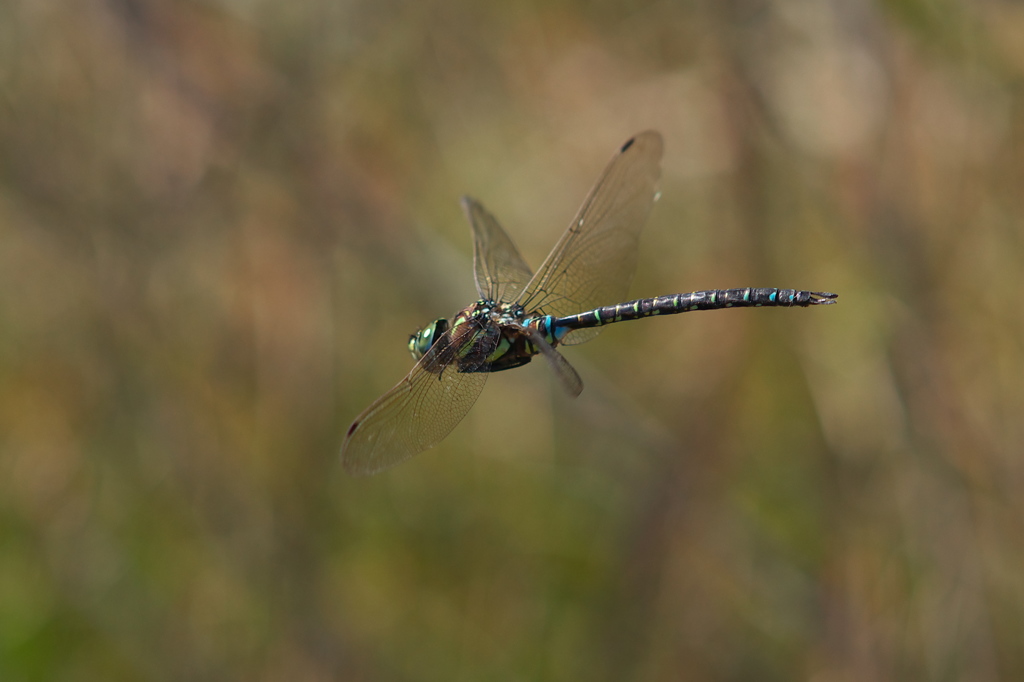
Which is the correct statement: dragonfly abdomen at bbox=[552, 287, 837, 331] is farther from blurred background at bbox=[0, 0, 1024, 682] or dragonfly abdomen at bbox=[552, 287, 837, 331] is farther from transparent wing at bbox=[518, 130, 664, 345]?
blurred background at bbox=[0, 0, 1024, 682]

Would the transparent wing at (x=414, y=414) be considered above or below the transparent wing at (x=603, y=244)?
below

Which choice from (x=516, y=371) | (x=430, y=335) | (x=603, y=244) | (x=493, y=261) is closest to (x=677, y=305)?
(x=603, y=244)

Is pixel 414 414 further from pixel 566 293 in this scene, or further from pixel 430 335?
pixel 566 293

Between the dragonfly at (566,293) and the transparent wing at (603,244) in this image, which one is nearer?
the dragonfly at (566,293)

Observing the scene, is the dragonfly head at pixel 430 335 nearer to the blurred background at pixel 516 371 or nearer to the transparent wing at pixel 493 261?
the transparent wing at pixel 493 261

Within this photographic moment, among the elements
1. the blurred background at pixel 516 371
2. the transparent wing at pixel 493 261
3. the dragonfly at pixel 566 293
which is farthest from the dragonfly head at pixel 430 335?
the blurred background at pixel 516 371

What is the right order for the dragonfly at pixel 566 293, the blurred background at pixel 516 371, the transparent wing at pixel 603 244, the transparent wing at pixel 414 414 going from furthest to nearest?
the blurred background at pixel 516 371 < the transparent wing at pixel 603 244 < the dragonfly at pixel 566 293 < the transparent wing at pixel 414 414
